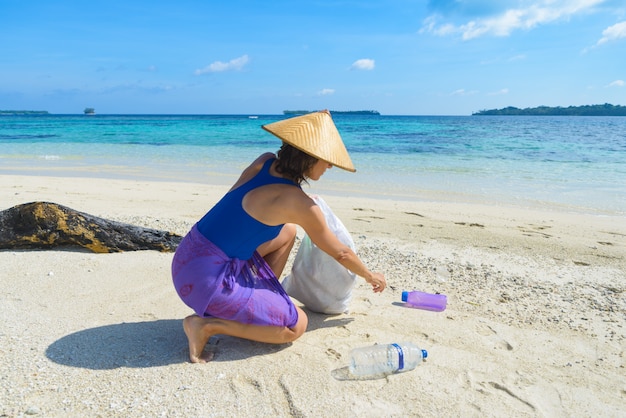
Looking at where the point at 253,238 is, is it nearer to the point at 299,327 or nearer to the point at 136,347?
the point at 299,327

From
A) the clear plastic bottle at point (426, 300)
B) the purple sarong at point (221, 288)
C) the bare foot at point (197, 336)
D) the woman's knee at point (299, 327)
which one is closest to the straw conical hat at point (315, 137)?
the purple sarong at point (221, 288)

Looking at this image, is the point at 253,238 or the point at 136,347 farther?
the point at 136,347

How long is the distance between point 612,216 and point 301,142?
21.7 feet

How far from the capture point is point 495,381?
8.43ft

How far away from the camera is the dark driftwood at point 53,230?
4418 mm

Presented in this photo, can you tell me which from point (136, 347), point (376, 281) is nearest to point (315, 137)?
point (376, 281)

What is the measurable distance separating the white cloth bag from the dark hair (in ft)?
1.89

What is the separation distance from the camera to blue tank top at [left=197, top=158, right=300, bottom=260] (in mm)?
2600

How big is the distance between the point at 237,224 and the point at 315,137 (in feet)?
1.99

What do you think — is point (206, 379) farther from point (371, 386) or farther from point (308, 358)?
point (371, 386)

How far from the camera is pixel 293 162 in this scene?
2.60m

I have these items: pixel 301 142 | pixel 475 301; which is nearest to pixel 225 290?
pixel 301 142

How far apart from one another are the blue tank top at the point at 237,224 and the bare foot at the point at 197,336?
0.39 metres

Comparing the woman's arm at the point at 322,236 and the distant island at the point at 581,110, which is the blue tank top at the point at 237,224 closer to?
the woman's arm at the point at 322,236
